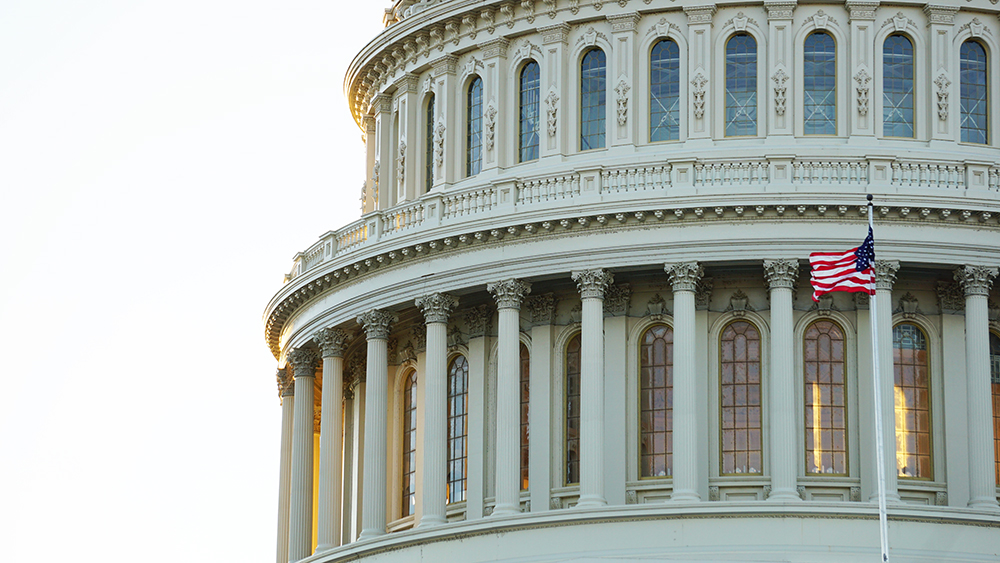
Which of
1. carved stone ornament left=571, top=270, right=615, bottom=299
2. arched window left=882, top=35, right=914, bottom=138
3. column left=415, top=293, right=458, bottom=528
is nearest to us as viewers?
carved stone ornament left=571, top=270, right=615, bottom=299

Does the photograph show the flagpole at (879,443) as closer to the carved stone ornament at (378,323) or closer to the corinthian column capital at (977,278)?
the corinthian column capital at (977,278)

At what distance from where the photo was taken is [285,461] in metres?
61.2

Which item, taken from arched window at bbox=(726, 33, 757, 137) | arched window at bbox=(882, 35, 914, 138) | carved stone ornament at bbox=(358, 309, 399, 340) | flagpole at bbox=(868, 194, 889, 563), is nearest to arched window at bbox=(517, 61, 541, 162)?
arched window at bbox=(726, 33, 757, 137)

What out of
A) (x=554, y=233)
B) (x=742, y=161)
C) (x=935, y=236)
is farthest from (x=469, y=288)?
(x=935, y=236)

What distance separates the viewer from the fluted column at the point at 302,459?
192ft

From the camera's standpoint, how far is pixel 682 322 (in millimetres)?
51062

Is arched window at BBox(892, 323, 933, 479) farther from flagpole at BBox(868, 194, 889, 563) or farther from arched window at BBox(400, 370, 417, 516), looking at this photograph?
arched window at BBox(400, 370, 417, 516)

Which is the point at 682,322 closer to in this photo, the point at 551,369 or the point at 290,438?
the point at 551,369

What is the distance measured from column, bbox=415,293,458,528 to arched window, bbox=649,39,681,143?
21.8ft

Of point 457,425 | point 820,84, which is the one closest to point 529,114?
point 820,84

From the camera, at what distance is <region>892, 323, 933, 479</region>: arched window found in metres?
51.2

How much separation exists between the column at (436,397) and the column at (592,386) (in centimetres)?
375

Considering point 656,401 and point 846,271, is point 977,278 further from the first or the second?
point 656,401

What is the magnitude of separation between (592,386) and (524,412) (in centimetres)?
308
